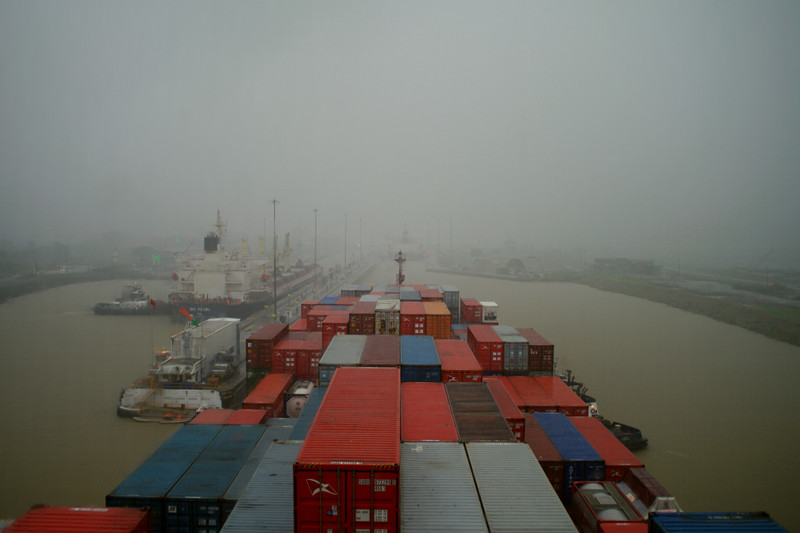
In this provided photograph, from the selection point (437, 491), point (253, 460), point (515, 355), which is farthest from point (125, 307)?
point (437, 491)

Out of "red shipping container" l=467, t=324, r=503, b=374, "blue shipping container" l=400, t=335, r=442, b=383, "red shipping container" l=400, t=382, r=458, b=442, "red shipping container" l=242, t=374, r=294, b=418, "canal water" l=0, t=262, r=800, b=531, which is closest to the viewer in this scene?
"red shipping container" l=400, t=382, r=458, b=442

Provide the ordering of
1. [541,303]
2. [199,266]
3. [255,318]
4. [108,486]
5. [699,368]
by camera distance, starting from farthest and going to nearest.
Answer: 1. [541,303]
2. [199,266]
3. [255,318]
4. [699,368]
5. [108,486]

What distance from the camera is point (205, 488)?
5.58 m

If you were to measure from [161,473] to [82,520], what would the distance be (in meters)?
1.33

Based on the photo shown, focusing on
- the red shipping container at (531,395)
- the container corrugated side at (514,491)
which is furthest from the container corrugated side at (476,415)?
the red shipping container at (531,395)

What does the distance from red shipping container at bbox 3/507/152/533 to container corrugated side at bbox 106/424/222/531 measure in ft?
1.03

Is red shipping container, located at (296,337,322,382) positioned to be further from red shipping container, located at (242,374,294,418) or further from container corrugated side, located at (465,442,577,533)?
container corrugated side, located at (465,442,577,533)

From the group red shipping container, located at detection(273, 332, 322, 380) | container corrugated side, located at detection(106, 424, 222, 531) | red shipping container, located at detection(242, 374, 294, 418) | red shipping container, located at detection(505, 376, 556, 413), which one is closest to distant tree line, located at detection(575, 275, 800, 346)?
red shipping container, located at detection(505, 376, 556, 413)

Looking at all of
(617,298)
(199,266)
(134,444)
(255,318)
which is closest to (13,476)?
(134,444)

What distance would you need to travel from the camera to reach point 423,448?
5324 millimetres

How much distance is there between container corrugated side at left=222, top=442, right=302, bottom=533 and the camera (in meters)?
4.28

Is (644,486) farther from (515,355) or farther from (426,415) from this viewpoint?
(515,355)

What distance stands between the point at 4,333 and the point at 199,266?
9909 mm

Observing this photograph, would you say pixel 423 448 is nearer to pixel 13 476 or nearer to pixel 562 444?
pixel 562 444
